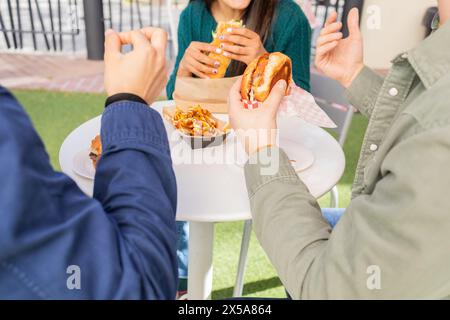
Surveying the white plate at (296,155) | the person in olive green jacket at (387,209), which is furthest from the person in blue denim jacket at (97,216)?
the white plate at (296,155)

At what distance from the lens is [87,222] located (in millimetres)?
507

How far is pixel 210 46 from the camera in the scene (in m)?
1.67

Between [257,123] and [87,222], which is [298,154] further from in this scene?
[87,222]

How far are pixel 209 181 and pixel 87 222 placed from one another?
A: 630 millimetres

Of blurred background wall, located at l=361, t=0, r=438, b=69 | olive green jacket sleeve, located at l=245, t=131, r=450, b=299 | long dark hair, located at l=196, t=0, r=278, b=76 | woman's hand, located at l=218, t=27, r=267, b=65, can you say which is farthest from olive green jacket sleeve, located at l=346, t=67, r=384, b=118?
blurred background wall, located at l=361, t=0, r=438, b=69

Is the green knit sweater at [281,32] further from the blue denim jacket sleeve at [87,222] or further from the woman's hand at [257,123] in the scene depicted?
the blue denim jacket sleeve at [87,222]

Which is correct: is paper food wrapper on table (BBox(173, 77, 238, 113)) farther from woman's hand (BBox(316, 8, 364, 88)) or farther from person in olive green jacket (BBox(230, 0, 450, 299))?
person in olive green jacket (BBox(230, 0, 450, 299))

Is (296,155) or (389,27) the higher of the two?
(296,155)

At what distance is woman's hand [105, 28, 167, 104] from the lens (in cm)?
75

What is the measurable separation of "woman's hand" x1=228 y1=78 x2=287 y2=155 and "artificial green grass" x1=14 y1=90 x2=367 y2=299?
958 millimetres

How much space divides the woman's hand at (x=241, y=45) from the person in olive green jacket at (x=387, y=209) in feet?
2.46

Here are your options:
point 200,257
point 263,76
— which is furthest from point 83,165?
point 263,76
